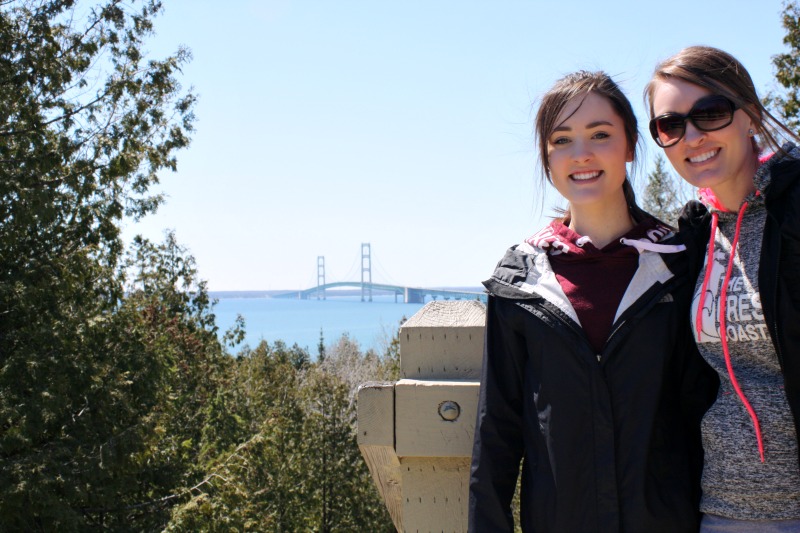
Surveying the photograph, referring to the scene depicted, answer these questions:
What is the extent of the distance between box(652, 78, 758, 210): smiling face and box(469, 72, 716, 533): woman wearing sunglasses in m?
0.12

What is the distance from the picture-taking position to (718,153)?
144 centimetres

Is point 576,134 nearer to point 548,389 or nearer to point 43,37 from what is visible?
point 548,389

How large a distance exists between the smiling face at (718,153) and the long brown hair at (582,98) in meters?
0.10

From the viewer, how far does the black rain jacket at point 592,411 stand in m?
1.32

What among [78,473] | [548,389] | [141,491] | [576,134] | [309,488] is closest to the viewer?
[548,389]

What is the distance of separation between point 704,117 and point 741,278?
30cm

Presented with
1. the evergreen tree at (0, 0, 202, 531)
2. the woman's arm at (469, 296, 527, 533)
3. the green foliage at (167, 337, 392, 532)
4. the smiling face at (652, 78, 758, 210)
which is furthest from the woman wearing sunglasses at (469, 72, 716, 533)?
the green foliage at (167, 337, 392, 532)

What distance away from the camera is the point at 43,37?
845 cm

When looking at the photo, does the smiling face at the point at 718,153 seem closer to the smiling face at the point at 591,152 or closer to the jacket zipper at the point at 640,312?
the smiling face at the point at 591,152

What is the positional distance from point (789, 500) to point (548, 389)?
1.38 feet

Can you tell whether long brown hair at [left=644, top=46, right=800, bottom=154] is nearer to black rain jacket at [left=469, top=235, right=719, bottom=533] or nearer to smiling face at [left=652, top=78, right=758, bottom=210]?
smiling face at [left=652, top=78, right=758, bottom=210]

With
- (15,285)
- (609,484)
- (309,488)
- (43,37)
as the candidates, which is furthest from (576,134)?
(309,488)

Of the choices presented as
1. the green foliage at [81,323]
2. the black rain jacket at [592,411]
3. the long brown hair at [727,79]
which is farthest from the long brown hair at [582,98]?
the green foliage at [81,323]

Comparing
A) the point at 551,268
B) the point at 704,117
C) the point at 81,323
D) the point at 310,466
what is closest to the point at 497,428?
the point at 551,268
